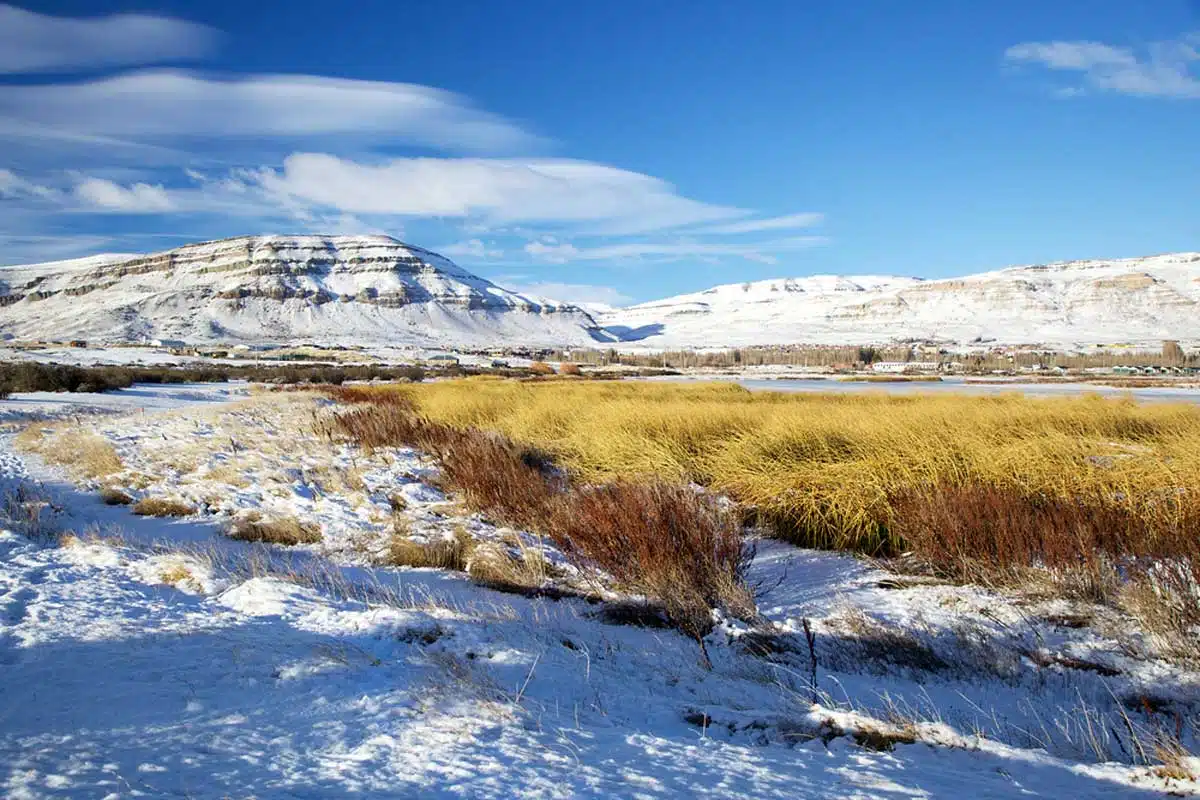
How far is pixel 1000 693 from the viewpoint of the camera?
3.59m

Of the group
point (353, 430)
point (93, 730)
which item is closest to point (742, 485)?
point (93, 730)

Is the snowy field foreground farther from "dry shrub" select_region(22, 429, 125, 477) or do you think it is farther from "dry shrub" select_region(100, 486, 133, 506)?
"dry shrub" select_region(22, 429, 125, 477)

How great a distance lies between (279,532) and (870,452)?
6.97 metres

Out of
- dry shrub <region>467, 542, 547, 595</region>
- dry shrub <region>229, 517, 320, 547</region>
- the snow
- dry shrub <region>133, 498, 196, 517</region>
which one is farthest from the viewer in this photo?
the snow

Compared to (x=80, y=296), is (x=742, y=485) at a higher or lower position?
lower

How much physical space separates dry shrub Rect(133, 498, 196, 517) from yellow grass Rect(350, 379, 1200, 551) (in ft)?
16.7

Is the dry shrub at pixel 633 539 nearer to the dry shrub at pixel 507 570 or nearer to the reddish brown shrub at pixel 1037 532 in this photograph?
the dry shrub at pixel 507 570

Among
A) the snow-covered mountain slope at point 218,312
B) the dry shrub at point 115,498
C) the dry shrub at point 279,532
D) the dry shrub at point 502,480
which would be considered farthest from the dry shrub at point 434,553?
the snow-covered mountain slope at point 218,312

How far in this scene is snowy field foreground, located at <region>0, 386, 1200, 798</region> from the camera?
2.49 m

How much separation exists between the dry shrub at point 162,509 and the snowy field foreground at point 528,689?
75.9 inches

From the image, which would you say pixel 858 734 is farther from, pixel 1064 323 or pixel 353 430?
pixel 1064 323

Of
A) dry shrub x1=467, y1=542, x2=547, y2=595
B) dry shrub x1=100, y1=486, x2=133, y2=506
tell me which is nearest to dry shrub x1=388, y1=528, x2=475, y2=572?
dry shrub x1=467, y1=542, x2=547, y2=595

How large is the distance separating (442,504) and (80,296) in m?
Result: 230

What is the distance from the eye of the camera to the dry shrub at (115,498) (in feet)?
28.9
